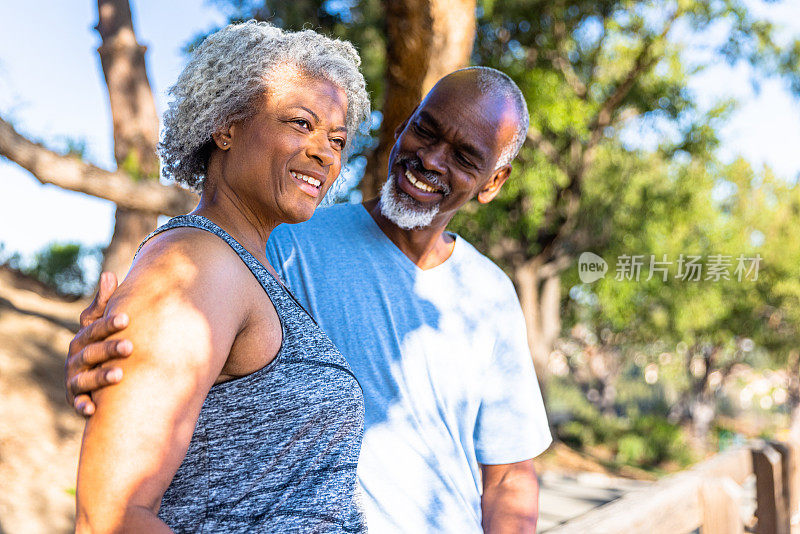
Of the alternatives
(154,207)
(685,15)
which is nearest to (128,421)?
(154,207)

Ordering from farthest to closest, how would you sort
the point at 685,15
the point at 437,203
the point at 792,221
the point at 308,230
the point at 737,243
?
the point at 792,221 < the point at 737,243 < the point at 685,15 < the point at 437,203 < the point at 308,230

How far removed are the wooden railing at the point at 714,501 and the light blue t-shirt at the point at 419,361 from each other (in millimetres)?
635

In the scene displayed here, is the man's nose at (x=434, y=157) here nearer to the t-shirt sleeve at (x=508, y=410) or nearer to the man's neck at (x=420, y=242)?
the man's neck at (x=420, y=242)

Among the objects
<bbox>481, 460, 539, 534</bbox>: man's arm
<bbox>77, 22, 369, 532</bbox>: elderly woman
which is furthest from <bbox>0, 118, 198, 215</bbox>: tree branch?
<bbox>77, 22, 369, 532</bbox>: elderly woman

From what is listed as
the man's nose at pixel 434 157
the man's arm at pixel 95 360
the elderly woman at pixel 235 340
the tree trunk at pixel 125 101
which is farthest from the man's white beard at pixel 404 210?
the tree trunk at pixel 125 101

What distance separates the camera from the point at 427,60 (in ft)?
12.5

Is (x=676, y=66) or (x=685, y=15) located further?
(x=676, y=66)

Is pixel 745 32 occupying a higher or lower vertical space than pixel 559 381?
higher

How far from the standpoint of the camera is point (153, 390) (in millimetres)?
895

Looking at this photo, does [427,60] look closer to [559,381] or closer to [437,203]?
[437,203]

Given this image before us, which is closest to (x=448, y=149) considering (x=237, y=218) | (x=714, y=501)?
(x=237, y=218)

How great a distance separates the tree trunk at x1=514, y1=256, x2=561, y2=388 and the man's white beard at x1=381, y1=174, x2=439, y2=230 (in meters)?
11.7

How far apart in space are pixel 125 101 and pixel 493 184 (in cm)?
528

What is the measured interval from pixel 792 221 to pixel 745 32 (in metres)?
13.7
